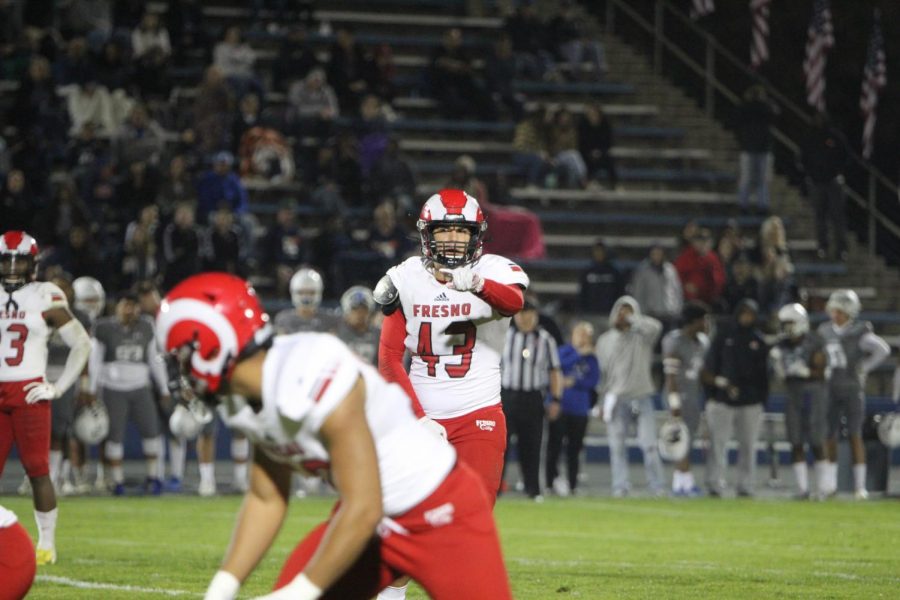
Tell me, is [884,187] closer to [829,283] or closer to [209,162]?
[829,283]

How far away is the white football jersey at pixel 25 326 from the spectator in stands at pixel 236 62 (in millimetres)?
11641

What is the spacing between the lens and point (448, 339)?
6.93 metres

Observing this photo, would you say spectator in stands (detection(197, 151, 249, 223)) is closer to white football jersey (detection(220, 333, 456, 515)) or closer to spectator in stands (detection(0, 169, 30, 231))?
spectator in stands (detection(0, 169, 30, 231))

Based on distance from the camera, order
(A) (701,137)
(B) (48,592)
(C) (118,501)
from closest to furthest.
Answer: (B) (48,592) → (C) (118,501) → (A) (701,137)

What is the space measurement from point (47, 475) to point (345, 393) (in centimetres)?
584

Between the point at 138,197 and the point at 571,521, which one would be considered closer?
the point at 571,521

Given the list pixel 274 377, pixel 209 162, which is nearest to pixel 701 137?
pixel 209 162

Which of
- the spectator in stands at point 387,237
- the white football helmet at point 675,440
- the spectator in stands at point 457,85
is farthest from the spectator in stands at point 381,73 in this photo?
the white football helmet at point 675,440

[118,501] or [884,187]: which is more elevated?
[884,187]

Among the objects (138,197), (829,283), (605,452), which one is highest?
(138,197)

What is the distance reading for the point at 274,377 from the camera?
396 centimetres

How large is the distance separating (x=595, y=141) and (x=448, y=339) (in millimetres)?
15502

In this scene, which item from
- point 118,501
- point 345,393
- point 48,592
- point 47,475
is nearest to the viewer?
point 345,393

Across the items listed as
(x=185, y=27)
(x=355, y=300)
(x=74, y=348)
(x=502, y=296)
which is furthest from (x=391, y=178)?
(x=502, y=296)
